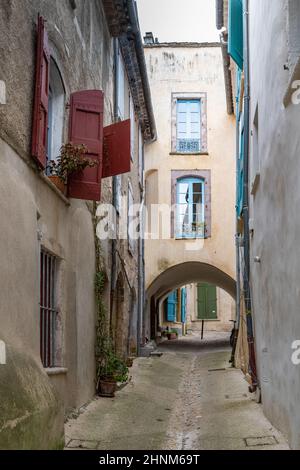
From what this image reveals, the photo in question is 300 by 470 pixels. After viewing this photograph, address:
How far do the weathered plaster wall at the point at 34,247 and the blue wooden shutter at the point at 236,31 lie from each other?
375cm

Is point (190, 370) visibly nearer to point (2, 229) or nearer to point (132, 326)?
point (132, 326)

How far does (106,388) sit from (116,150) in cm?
382

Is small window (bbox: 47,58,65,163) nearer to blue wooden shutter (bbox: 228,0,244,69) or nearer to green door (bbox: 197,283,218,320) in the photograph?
blue wooden shutter (bbox: 228,0,244,69)

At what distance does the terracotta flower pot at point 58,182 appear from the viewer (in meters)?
7.81

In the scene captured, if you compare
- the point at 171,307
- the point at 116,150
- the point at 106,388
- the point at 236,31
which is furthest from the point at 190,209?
the point at 106,388

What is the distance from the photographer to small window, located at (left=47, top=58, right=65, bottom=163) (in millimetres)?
8336

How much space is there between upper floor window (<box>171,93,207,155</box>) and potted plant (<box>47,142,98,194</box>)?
1231 cm

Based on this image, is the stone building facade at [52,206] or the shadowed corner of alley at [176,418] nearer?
the stone building facade at [52,206]

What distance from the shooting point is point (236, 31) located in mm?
12680

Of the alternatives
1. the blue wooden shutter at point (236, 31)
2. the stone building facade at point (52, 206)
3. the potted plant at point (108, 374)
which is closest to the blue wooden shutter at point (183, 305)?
the stone building facade at point (52, 206)

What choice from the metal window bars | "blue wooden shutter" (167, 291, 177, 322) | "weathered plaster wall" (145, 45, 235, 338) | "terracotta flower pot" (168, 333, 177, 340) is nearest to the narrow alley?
"weathered plaster wall" (145, 45, 235, 338)

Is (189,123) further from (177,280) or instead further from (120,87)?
(120,87)

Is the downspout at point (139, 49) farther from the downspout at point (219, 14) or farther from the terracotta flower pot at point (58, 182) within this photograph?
the terracotta flower pot at point (58, 182)
